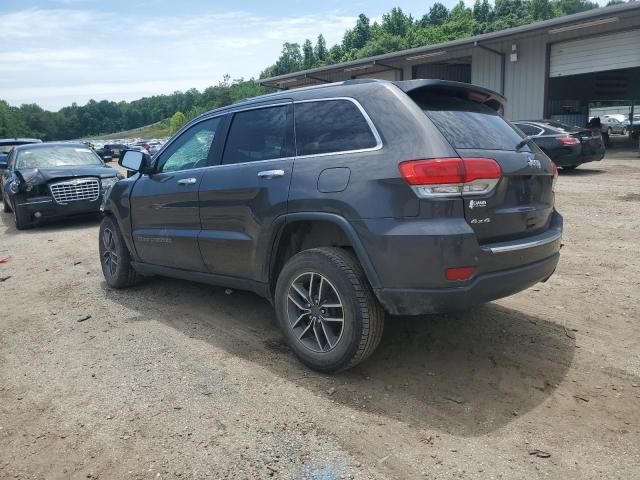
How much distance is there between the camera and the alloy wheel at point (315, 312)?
3.46 meters

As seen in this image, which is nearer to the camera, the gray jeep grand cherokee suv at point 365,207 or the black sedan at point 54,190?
the gray jeep grand cherokee suv at point 365,207

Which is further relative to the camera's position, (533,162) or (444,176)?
(533,162)

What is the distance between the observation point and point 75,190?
9.91 m

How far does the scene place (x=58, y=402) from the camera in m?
3.38

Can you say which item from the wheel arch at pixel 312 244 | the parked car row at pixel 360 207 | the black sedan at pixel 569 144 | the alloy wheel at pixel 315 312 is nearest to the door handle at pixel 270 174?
the parked car row at pixel 360 207

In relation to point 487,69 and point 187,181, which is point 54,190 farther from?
point 487,69

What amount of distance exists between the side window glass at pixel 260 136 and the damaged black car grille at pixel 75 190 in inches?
260

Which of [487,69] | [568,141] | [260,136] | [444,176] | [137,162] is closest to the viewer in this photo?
[444,176]

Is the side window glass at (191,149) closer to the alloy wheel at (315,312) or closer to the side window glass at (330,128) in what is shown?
the side window glass at (330,128)

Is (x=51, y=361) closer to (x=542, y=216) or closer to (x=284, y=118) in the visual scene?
(x=284, y=118)

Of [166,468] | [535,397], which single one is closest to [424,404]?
[535,397]

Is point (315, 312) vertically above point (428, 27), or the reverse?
point (428, 27)

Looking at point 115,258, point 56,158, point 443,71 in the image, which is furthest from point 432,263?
point 443,71

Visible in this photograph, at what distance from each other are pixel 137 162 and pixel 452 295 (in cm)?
347
